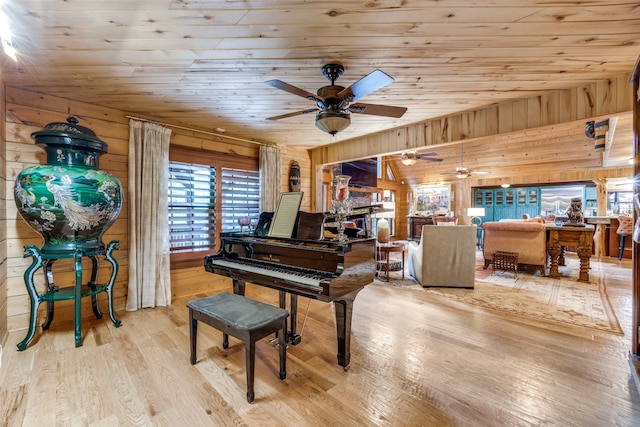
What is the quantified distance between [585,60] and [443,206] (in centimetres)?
837

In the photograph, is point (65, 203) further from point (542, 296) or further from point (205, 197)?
point (542, 296)

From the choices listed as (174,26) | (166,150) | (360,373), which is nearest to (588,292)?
(360,373)

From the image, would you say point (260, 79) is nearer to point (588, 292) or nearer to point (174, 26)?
point (174, 26)

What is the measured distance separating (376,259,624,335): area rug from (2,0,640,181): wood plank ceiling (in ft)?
8.23

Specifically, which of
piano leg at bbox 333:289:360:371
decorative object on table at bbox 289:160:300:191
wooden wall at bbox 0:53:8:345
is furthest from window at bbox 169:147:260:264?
piano leg at bbox 333:289:360:371

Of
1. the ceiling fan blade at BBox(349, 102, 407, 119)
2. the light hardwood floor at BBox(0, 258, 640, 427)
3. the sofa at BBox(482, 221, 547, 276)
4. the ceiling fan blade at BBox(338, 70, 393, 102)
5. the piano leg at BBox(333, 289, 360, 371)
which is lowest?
the light hardwood floor at BBox(0, 258, 640, 427)

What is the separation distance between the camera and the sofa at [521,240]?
4.88 meters

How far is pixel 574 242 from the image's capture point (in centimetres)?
456

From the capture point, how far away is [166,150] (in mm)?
3566

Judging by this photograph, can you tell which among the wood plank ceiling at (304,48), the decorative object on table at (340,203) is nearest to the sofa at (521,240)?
the wood plank ceiling at (304,48)

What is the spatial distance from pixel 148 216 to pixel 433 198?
9.57m

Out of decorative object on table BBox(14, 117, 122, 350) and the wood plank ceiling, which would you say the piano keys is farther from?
the wood plank ceiling

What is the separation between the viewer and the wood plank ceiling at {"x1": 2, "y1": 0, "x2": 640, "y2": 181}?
1.64 metres

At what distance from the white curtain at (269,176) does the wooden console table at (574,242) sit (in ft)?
15.8
